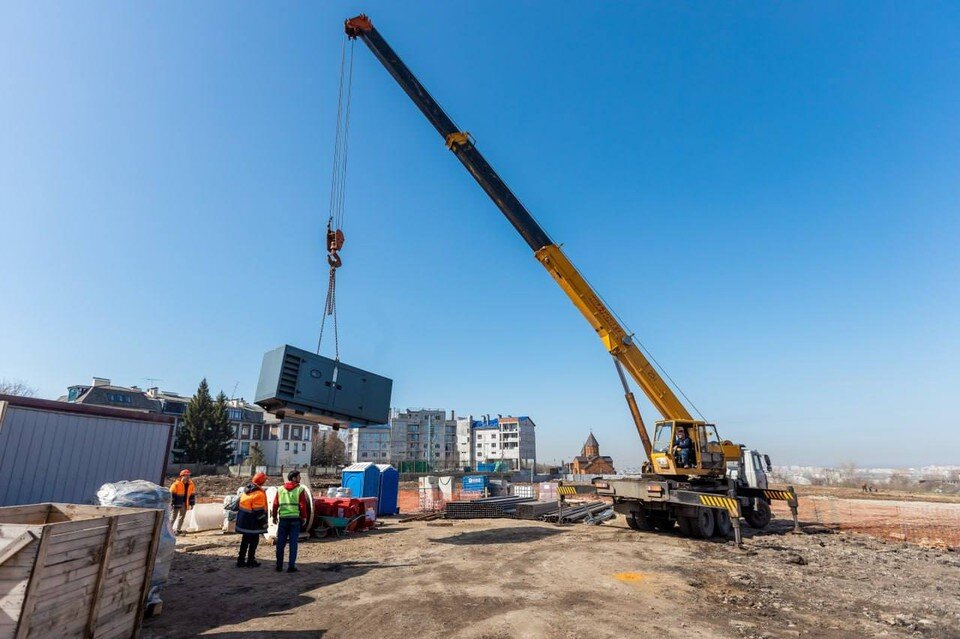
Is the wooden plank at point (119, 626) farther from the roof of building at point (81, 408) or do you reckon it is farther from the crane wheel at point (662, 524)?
the crane wheel at point (662, 524)

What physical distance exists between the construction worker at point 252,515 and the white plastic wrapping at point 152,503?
1821 mm

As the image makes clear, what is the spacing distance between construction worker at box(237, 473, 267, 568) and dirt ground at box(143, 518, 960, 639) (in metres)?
0.29

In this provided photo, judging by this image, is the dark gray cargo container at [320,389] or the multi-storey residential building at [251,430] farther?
the multi-storey residential building at [251,430]

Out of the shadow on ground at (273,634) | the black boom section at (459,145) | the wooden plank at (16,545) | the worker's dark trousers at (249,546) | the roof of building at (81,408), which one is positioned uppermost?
the black boom section at (459,145)

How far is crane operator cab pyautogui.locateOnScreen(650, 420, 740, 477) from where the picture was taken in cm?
1430

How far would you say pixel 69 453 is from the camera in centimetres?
976

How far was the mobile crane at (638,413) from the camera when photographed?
14336 mm

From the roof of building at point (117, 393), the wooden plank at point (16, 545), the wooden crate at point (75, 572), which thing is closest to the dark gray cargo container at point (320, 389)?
the wooden crate at point (75, 572)

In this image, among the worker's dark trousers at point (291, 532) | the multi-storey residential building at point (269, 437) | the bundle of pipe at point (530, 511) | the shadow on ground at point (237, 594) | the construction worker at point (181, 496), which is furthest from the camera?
the multi-storey residential building at point (269, 437)

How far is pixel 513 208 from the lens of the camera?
1568 centimetres

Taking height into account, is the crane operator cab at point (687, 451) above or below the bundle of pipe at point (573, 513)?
above

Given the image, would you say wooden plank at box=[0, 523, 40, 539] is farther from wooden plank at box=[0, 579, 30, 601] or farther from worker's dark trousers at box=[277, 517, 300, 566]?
worker's dark trousers at box=[277, 517, 300, 566]

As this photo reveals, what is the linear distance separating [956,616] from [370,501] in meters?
13.6

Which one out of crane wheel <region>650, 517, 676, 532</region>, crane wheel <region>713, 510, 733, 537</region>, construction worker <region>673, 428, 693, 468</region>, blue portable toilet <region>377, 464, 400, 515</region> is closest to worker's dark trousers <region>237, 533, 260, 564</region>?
blue portable toilet <region>377, 464, 400, 515</region>
